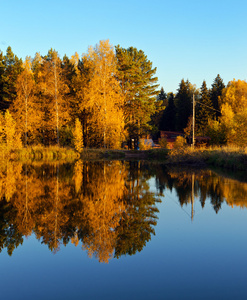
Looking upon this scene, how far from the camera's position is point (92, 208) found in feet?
35.5

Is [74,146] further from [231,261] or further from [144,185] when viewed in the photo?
[231,261]

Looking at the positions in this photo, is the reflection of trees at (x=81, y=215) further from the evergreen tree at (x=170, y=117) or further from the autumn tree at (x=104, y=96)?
the evergreen tree at (x=170, y=117)

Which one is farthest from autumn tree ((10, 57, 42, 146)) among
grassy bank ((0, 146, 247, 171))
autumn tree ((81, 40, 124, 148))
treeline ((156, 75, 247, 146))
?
treeline ((156, 75, 247, 146))

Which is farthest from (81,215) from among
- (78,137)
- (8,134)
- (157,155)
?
(157,155)

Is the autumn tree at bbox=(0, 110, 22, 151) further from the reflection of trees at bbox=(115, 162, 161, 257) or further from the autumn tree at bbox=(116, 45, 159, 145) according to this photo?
the reflection of trees at bbox=(115, 162, 161, 257)

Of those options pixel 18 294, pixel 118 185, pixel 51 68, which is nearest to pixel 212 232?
pixel 18 294

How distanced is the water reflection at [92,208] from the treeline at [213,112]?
2083 cm

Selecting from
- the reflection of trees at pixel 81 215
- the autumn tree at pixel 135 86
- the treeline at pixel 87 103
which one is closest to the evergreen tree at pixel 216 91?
the treeline at pixel 87 103

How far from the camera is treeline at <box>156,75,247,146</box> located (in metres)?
43.9

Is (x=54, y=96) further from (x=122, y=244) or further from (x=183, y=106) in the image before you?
(x=183, y=106)

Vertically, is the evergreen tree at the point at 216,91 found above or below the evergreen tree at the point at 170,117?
above

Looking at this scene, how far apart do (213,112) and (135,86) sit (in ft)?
95.5

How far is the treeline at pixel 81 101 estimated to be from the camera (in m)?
39.3

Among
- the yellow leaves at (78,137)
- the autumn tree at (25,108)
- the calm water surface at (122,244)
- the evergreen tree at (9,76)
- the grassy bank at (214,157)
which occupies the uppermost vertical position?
the evergreen tree at (9,76)
